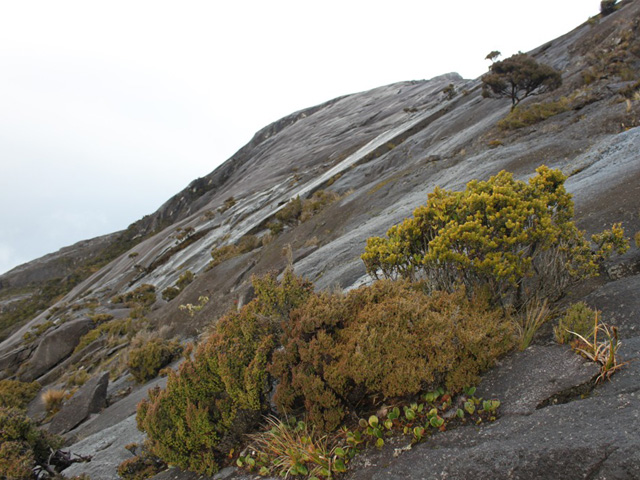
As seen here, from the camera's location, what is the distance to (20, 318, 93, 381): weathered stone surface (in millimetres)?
19438

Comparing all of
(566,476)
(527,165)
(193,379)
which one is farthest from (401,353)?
(527,165)

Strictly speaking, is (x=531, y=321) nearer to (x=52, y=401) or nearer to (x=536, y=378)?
(x=536, y=378)

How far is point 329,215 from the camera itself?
17500mm

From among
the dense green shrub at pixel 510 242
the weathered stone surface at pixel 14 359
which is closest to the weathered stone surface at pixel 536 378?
the dense green shrub at pixel 510 242

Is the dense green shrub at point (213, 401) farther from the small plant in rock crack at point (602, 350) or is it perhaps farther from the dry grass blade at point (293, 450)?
the small plant in rock crack at point (602, 350)

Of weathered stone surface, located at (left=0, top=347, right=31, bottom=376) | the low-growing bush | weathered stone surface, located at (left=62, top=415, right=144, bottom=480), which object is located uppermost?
weathered stone surface, located at (left=0, top=347, right=31, bottom=376)

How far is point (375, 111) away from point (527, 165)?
40121mm

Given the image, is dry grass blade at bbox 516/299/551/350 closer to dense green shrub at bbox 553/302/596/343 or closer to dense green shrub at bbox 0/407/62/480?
dense green shrub at bbox 553/302/596/343

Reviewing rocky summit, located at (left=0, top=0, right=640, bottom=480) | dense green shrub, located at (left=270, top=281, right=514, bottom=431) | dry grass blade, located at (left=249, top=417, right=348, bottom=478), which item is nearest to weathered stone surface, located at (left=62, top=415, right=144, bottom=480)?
rocky summit, located at (left=0, top=0, right=640, bottom=480)

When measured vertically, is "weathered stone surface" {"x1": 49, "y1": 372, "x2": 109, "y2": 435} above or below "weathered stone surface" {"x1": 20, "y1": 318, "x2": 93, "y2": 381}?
below

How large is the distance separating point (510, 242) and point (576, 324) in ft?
3.62

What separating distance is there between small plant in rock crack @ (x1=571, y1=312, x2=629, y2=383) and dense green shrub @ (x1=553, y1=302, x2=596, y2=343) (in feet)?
0.19

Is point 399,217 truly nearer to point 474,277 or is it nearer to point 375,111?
point 474,277

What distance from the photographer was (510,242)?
446 centimetres
